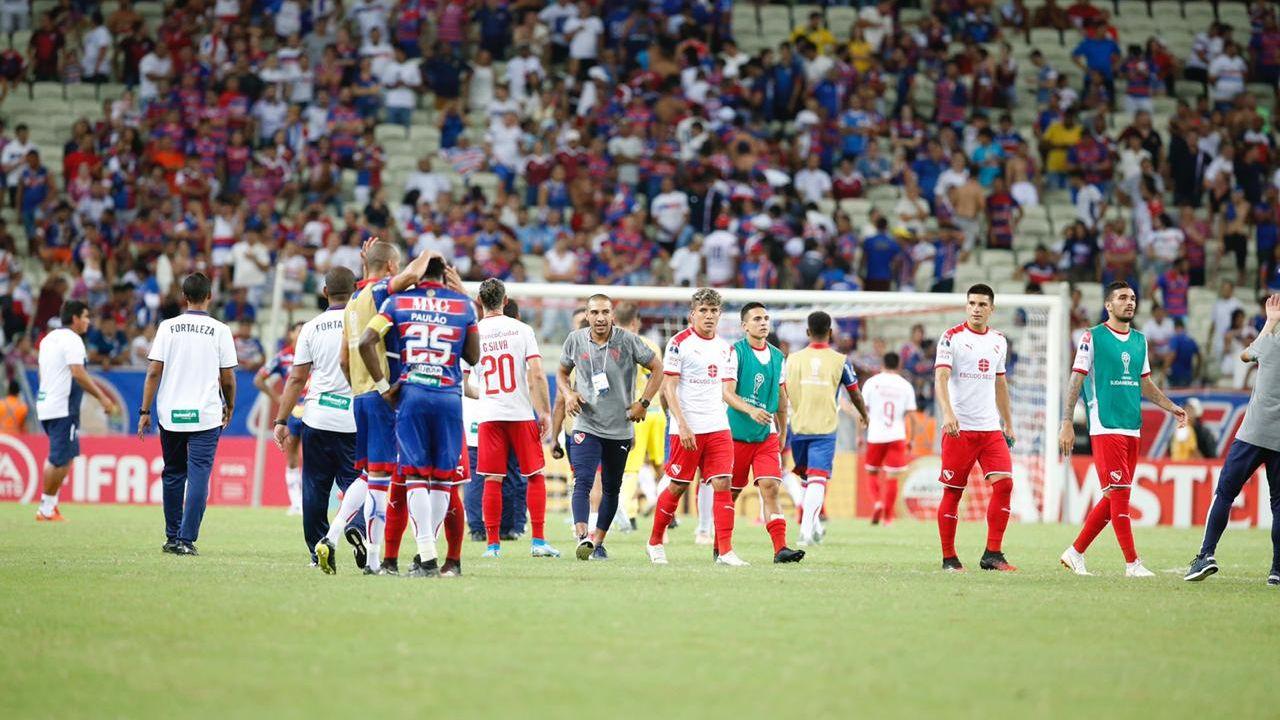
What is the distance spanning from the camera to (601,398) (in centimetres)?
1479

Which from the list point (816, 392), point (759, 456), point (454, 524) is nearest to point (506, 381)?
point (759, 456)

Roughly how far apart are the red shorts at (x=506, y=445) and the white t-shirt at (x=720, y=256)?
15003mm

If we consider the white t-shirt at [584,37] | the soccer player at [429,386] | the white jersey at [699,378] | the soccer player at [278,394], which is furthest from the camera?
the white t-shirt at [584,37]

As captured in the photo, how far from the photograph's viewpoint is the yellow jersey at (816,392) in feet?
59.8

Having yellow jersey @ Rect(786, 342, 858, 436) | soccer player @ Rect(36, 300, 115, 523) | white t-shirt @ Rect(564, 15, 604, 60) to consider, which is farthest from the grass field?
white t-shirt @ Rect(564, 15, 604, 60)

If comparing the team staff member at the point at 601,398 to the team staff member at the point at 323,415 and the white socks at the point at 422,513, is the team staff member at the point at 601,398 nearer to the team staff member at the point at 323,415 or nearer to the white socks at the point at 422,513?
the team staff member at the point at 323,415

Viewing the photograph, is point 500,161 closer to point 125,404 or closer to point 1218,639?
point 125,404

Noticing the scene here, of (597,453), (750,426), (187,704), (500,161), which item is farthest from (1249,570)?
(500,161)

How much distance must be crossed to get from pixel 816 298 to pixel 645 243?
645 centimetres

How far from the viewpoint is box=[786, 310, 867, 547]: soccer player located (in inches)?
709

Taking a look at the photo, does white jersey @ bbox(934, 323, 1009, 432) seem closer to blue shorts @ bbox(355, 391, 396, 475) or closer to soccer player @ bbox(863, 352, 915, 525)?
blue shorts @ bbox(355, 391, 396, 475)

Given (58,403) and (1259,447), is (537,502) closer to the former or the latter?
(1259,447)

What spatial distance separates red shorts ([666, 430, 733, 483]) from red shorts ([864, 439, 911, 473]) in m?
8.84

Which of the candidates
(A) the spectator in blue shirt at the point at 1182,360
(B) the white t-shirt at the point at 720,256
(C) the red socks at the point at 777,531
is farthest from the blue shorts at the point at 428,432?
(A) the spectator in blue shirt at the point at 1182,360
